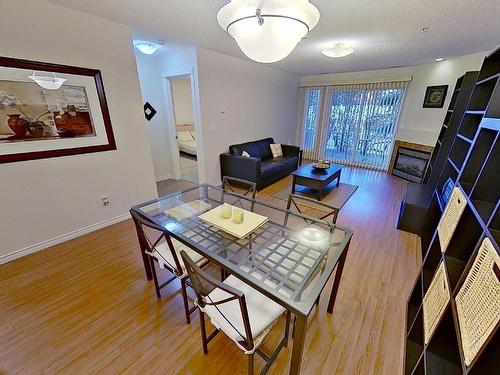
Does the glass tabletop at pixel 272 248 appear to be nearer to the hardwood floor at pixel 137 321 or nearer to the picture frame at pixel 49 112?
the hardwood floor at pixel 137 321

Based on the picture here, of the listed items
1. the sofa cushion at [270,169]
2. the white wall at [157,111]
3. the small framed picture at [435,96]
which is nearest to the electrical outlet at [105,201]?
the white wall at [157,111]

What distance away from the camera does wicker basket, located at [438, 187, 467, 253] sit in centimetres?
117

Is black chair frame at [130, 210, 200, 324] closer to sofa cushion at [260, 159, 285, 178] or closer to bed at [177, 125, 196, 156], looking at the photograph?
sofa cushion at [260, 159, 285, 178]

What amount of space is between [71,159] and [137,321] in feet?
6.37

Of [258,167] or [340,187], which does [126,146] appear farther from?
[340,187]

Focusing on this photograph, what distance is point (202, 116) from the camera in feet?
12.0

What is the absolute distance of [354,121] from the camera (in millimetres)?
5625

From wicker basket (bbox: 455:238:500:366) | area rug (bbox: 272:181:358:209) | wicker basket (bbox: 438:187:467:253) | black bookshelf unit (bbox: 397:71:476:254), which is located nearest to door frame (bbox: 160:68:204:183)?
area rug (bbox: 272:181:358:209)

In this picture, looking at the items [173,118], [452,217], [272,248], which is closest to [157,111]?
→ [173,118]

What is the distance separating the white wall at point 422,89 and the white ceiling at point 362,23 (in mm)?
494

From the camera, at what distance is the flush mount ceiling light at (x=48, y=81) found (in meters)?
1.93

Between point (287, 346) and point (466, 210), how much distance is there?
1.37 meters

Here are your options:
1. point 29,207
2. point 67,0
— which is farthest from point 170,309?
point 67,0

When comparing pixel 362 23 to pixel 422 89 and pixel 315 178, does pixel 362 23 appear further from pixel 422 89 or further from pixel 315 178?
pixel 422 89
